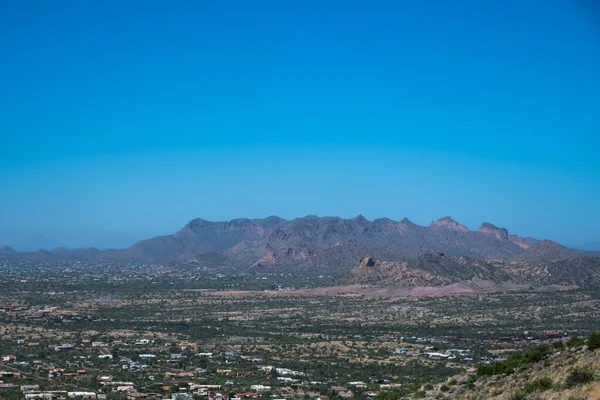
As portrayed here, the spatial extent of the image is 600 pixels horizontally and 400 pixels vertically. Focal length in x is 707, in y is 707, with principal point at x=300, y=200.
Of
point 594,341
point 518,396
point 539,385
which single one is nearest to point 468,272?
point 594,341

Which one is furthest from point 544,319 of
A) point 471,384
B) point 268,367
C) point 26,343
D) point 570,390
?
point 570,390

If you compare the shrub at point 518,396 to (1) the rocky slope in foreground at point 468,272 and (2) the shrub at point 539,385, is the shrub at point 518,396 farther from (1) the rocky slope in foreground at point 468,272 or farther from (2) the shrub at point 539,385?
(1) the rocky slope in foreground at point 468,272

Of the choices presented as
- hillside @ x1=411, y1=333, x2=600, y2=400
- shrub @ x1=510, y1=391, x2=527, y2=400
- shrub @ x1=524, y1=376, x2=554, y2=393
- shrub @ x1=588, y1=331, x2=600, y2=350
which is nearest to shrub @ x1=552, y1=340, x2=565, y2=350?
hillside @ x1=411, y1=333, x2=600, y2=400

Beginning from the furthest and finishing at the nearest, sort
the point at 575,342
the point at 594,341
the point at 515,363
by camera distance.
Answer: the point at 515,363 < the point at 575,342 < the point at 594,341

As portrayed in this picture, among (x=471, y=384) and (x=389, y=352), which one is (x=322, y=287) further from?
(x=471, y=384)

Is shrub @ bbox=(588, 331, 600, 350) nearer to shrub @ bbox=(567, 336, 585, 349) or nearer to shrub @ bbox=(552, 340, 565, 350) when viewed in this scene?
shrub @ bbox=(567, 336, 585, 349)

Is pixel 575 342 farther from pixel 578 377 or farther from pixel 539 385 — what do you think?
pixel 578 377

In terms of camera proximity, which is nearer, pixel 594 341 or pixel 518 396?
pixel 518 396
